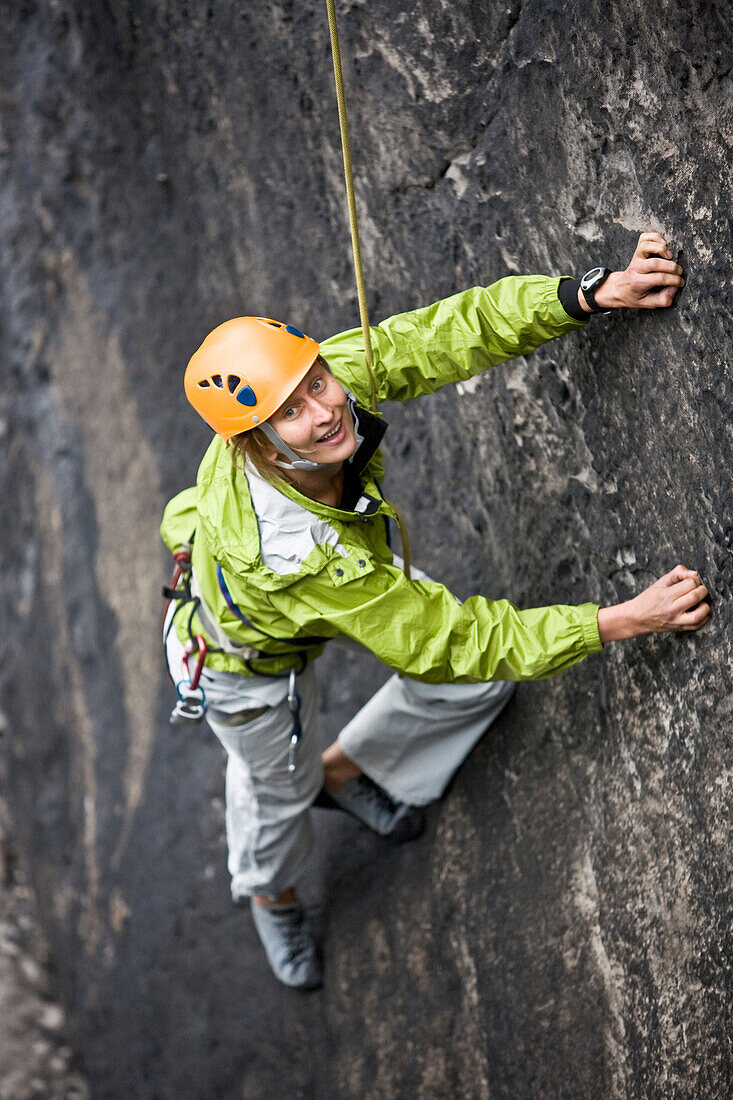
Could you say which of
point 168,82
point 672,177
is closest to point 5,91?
point 168,82

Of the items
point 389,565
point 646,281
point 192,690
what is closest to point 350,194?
point 646,281

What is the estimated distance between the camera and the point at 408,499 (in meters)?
3.74

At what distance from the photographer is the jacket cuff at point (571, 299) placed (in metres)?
2.29

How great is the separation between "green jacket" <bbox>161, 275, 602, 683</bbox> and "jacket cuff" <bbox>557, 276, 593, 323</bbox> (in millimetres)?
16

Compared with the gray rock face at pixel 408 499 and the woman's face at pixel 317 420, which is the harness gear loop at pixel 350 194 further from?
the gray rock face at pixel 408 499

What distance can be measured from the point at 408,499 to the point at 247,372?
1.55m

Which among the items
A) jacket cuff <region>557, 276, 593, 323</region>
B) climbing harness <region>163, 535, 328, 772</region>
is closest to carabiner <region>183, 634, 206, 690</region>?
climbing harness <region>163, 535, 328, 772</region>

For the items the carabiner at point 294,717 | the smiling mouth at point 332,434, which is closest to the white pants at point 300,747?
the carabiner at point 294,717

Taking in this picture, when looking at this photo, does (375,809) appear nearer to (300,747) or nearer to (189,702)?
(300,747)

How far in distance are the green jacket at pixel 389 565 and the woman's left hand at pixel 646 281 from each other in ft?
0.36

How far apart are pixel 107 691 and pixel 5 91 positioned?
323cm

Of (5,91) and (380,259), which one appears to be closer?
(380,259)

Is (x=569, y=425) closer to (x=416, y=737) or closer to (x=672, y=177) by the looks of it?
(x=672, y=177)

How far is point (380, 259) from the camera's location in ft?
11.4
